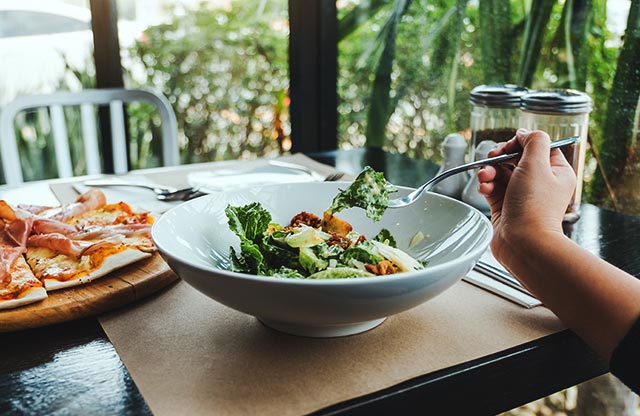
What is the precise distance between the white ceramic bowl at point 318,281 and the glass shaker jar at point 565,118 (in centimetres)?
40

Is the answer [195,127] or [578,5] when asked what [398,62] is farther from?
[195,127]

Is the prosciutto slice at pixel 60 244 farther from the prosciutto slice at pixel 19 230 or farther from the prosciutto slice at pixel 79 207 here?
the prosciutto slice at pixel 79 207

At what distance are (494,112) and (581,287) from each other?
0.73 metres

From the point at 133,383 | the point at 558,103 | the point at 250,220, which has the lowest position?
the point at 133,383

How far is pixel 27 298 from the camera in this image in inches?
28.8

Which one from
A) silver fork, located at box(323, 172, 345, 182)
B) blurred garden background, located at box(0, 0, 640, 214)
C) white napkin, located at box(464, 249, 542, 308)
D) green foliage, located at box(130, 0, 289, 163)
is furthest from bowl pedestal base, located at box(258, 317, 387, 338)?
green foliage, located at box(130, 0, 289, 163)

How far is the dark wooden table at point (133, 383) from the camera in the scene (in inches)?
23.3

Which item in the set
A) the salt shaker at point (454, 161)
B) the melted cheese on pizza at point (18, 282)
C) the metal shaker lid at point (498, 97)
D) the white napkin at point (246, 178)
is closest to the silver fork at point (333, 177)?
the white napkin at point (246, 178)

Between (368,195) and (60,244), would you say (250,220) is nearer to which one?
(368,195)

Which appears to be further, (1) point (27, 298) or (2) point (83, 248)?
(2) point (83, 248)

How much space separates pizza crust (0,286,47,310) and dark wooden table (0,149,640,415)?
4 centimetres

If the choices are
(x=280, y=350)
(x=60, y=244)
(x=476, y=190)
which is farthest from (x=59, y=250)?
(x=476, y=190)

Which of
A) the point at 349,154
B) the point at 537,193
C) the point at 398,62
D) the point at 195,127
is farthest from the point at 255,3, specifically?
the point at 537,193

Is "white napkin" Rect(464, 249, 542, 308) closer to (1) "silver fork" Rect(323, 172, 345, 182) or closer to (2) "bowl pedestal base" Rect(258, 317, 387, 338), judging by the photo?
(2) "bowl pedestal base" Rect(258, 317, 387, 338)
